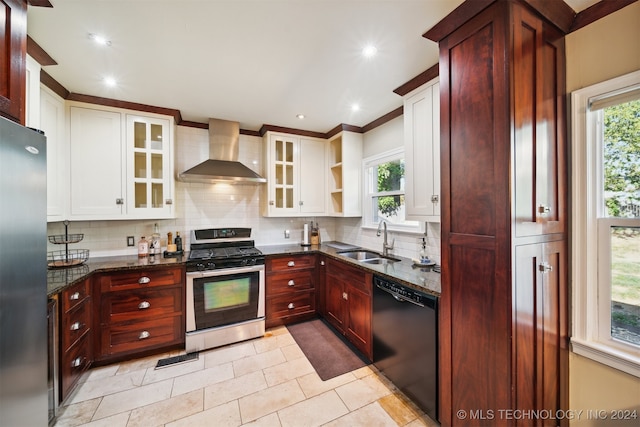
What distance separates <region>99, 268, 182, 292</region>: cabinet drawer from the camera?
225 centimetres

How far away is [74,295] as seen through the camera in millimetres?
1891

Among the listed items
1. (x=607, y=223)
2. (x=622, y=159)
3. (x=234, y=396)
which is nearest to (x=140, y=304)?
(x=234, y=396)

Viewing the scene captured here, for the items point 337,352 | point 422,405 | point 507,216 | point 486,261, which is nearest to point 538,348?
point 486,261

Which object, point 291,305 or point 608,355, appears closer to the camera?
point 608,355

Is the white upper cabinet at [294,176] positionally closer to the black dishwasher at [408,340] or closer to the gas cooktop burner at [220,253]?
the gas cooktop burner at [220,253]

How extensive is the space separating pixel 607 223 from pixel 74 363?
371 cm

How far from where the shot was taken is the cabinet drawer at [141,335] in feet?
7.43

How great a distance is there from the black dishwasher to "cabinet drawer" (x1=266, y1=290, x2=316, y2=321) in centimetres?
115

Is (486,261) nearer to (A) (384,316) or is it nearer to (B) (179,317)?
(A) (384,316)

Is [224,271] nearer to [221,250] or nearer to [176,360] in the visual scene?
[221,250]

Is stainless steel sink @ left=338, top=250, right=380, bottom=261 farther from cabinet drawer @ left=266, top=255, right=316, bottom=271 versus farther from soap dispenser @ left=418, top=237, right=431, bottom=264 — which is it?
soap dispenser @ left=418, top=237, right=431, bottom=264

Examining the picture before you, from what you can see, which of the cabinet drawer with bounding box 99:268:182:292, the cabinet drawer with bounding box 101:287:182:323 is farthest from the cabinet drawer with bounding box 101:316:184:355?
the cabinet drawer with bounding box 99:268:182:292

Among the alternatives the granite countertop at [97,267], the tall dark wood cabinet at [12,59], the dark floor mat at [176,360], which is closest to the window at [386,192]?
the granite countertop at [97,267]

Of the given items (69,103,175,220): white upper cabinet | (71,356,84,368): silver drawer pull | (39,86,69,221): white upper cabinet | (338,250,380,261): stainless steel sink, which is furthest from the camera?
(338,250,380,261): stainless steel sink
